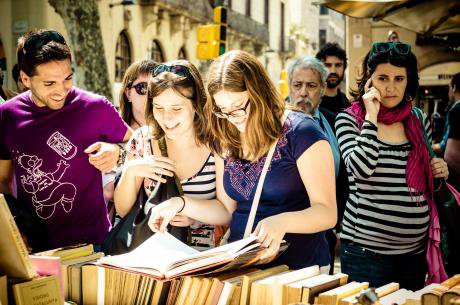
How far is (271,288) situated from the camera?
194 centimetres

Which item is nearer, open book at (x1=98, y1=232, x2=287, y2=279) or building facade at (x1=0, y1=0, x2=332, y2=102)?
open book at (x1=98, y1=232, x2=287, y2=279)

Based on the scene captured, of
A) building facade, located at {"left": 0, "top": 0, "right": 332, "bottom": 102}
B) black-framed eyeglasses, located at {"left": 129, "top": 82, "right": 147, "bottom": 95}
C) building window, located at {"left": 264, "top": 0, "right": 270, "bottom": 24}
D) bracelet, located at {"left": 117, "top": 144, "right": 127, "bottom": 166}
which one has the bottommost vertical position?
bracelet, located at {"left": 117, "top": 144, "right": 127, "bottom": 166}

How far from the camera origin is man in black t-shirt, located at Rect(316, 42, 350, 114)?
5281 mm

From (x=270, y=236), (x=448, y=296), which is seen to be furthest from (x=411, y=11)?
(x=448, y=296)

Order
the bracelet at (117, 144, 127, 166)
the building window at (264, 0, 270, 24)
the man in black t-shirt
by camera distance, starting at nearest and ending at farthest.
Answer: the bracelet at (117, 144, 127, 166)
the man in black t-shirt
the building window at (264, 0, 270, 24)

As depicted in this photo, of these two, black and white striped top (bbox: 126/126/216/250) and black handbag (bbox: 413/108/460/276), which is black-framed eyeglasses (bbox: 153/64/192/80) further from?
black handbag (bbox: 413/108/460/276)

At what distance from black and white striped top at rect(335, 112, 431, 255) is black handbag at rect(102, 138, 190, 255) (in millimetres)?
965

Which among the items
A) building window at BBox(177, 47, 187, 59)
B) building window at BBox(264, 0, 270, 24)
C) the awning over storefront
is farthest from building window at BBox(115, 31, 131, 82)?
building window at BBox(264, 0, 270, 24)

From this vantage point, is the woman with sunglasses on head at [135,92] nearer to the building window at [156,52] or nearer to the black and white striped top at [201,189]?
the black and white striped top at [201,189]

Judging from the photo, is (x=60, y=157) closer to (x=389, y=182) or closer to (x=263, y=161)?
(x=263, y=161)

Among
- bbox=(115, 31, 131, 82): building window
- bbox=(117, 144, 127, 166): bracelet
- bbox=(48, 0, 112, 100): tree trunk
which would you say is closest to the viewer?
bbox=(117, 144, 127, 166): bracelet

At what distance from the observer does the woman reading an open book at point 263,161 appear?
2.46 metres

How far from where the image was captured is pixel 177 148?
2.89 meters

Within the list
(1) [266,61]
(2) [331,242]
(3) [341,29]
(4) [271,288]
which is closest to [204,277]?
(4) [271,288]
